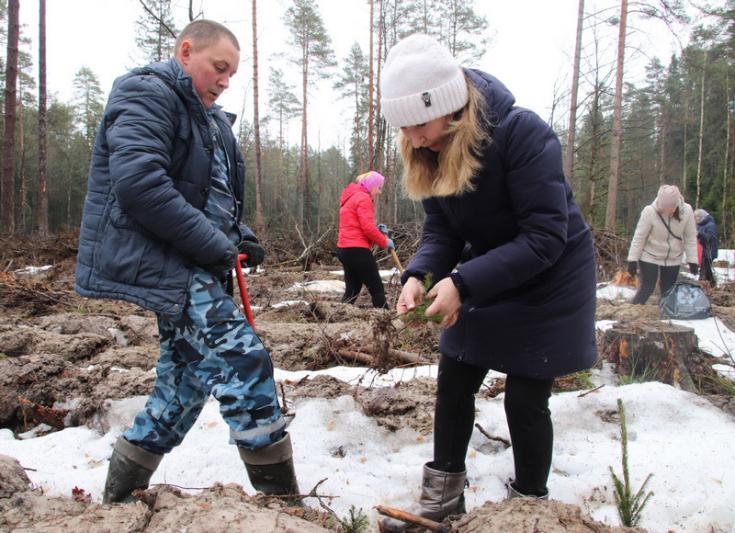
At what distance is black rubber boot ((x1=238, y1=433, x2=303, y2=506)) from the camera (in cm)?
178

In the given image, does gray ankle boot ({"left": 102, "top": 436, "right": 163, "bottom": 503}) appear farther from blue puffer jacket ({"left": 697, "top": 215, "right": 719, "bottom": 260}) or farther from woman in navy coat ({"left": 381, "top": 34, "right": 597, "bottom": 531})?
blue puffer jacket ({"left": 697, "top": 215, "right": 719, "bottom": 260})

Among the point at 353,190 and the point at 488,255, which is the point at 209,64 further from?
the point at 353,190

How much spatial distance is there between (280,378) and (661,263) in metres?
5.71

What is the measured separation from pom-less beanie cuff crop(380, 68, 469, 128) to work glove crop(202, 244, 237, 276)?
73cm

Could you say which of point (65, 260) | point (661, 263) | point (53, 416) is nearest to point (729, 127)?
point (661, 263)

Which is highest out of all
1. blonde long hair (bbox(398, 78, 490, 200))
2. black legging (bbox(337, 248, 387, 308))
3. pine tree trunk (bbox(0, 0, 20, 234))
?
pine tree trunk (bbox(0, 0, 20, 234))

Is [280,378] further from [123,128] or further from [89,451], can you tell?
[123,128]

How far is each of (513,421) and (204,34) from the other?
1.75m

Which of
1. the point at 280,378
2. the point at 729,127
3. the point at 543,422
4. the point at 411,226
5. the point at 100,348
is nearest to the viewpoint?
the point at 543,422

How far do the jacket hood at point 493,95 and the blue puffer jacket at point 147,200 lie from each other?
3.16 feet

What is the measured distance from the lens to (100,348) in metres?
4.20

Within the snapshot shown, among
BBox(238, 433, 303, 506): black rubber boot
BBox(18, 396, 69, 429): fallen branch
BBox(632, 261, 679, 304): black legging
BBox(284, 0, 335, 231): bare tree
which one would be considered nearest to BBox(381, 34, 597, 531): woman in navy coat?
BBox(238, 433, 303, 506): black rubber boot

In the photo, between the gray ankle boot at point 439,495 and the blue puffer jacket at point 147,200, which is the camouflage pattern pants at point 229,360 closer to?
the blue puffer jacket at point 147,200

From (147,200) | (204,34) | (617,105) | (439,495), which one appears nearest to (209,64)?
(204,34)
